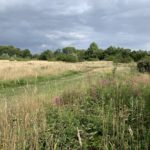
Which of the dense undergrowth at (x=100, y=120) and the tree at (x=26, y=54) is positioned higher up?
the tree at (x=26, y=54)

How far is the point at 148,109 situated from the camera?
650 centimetres

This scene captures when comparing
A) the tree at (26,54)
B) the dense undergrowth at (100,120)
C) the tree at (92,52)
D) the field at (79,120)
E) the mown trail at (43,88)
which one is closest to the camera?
the field at (79,120)

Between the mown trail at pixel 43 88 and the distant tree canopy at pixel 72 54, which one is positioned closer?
the mown trail at pixel 43 88

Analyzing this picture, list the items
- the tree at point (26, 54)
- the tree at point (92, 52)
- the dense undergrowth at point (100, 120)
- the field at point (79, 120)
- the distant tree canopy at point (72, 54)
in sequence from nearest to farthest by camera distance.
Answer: the field at point (79, 120) → the dense undergrowth at point (100, 120) → the distant tree canopy at point (72, 54) → the tree at point (92, 52) → the tree at point (26, 54)

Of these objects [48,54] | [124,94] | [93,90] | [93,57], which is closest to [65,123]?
[124,94]

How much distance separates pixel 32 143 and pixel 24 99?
7.82ft

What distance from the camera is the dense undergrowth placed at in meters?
5.03

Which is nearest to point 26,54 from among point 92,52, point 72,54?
point 92,52

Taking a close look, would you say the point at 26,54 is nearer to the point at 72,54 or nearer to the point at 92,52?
the point at 92,52

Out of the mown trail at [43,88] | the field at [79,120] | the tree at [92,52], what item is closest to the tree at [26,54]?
the tree at [92,52]

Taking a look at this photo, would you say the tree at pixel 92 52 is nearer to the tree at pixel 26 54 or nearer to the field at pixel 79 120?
the tree at pixel 26 54

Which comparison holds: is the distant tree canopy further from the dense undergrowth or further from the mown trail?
the dense undergrowth

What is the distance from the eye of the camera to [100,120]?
6.30 m

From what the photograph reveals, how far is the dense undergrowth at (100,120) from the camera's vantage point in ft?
16.5
